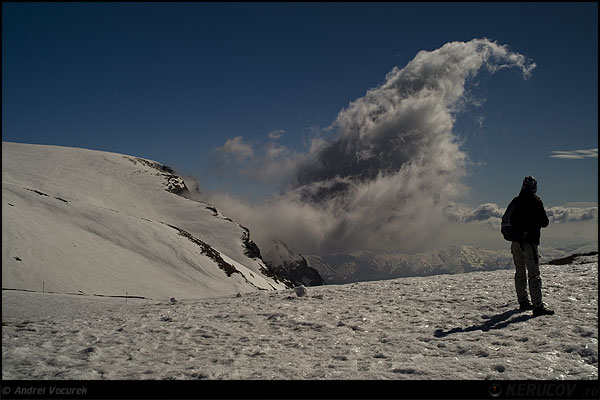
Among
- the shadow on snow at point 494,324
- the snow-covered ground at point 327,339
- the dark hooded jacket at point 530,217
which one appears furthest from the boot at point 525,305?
the dark hooded jacket at point 530,217

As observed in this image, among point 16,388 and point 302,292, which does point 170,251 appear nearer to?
point 302,292

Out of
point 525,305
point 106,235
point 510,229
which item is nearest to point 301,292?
point 525,305

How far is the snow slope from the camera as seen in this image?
178 ft

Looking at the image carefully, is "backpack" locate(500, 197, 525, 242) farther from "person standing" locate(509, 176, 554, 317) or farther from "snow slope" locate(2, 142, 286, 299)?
"snow slope" locate(2, 142, 286, 299)

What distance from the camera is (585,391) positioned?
6.96 metres

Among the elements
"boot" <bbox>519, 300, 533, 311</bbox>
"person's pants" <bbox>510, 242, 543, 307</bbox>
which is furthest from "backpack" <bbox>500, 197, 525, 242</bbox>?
"boot" <bbox>519, 300, 533, 311</bbox>

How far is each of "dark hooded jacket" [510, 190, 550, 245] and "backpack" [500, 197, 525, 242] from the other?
108mm

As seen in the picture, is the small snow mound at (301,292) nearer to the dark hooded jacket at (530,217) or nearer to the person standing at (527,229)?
the person standing at (527,229)

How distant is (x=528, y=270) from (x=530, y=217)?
5.35 feet

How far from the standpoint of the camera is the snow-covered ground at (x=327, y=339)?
26.8 feet

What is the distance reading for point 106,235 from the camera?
76312mm

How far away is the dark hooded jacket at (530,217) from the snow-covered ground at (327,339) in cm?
234

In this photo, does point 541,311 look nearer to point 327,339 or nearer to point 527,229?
point 527,229

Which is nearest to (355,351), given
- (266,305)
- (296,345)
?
(296,345)
